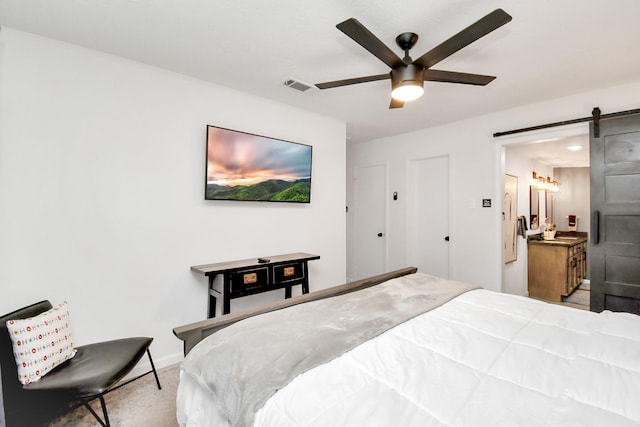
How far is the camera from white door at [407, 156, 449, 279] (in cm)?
418

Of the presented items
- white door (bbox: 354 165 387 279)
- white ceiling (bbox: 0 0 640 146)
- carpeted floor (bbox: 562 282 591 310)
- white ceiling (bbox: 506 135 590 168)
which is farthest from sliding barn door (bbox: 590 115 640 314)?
white door (bbox: 354 165 387 279)

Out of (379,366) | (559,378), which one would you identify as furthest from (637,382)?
(379,366)

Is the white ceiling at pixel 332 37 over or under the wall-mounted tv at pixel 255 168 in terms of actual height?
over

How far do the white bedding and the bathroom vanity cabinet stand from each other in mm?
3235

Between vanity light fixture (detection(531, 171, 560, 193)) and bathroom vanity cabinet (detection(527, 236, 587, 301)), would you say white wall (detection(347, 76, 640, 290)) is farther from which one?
vanity light fixture (detection(531, 171, 560, 193))

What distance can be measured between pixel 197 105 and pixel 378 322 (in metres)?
2.43

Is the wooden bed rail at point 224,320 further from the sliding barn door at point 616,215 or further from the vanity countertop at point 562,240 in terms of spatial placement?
the vanity countertop at point 562,240

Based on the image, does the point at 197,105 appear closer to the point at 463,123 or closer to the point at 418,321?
the point at 418,321

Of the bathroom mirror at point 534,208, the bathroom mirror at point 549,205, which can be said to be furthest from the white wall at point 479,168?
the bathroom mirror at point 549,205

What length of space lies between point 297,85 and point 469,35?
5.46 feet

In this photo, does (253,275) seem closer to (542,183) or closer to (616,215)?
(616,215)

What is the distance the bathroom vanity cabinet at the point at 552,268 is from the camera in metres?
4.29

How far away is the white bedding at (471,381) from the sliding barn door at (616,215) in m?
1.60

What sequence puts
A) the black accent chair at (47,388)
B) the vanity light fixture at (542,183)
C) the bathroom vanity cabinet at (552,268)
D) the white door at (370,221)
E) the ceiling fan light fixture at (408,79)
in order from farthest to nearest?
1. the vanity light fixture at (542,183)
2. the white door at (370,221)
3. the bathroom vanity cabinet at (552,268)
4. the ceiling fan light fixture at (408,79)
5. the black accent chair at (47,388)
